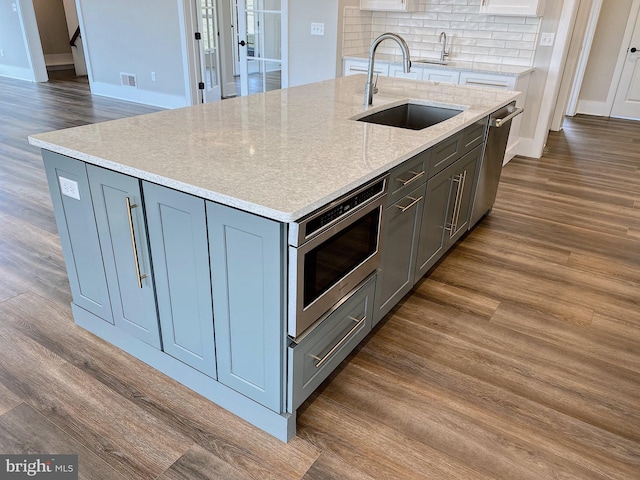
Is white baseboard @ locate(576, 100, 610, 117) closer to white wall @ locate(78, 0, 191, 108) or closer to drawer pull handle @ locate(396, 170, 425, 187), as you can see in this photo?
white wall @ locate(78, 0, 191, 108)

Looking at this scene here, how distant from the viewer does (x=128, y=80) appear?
7.22m

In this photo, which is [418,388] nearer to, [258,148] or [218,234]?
[218,234]

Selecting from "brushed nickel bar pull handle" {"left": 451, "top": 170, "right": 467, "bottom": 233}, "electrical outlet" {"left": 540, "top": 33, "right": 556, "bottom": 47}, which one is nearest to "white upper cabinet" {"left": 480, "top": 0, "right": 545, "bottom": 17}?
"electrical outlet" {"left": 540, "top": 33, "right": 556, "bottom": 47}

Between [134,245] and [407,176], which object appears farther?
[407,176]

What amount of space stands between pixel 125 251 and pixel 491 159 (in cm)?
Result: 242

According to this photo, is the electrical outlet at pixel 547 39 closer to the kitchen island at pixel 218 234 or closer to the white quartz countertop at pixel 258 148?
the white quartz countertop at pixel 258 148

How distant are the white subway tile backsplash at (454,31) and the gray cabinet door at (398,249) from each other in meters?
3.33

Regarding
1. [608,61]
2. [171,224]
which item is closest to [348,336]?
[171,224]

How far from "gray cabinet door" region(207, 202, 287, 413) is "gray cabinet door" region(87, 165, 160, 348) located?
0.35 meters

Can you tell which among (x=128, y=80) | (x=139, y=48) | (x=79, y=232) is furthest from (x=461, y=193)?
(x=128, y=80)

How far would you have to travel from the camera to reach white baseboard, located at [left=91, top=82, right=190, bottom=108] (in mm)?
6758

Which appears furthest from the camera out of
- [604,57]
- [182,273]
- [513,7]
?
[604,57]

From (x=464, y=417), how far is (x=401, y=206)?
0.87 meters

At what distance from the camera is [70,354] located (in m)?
2.13
